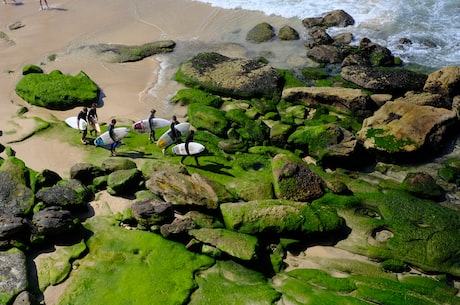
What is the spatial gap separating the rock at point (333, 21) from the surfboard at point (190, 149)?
14.2 meters

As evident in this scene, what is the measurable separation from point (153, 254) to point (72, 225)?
8.71 feet

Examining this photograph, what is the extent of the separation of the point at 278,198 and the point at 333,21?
16193 mm

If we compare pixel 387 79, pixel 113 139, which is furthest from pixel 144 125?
pixel 387 79

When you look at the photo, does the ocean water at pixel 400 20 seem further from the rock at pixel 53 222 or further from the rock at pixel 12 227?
the rock at pixel 12 227

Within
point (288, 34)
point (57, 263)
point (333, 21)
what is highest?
point (333, 21)

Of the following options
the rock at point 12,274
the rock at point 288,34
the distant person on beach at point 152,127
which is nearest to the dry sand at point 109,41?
the rock at point 288,34

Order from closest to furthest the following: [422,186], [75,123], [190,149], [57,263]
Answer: [57,263] < [422,186] < [190,149] < [75,123]

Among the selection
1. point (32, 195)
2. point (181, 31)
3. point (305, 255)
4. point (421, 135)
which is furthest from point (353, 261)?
point (181, 31)

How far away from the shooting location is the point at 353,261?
40.7 feet

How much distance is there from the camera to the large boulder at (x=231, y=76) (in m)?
20.4

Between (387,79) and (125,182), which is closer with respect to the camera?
(125,182)

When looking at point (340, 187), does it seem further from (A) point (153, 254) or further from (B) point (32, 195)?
(B) point (32, 195)

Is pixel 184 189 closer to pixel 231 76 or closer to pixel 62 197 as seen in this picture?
pixel 62 197

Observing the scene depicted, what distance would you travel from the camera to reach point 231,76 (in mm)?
21094
